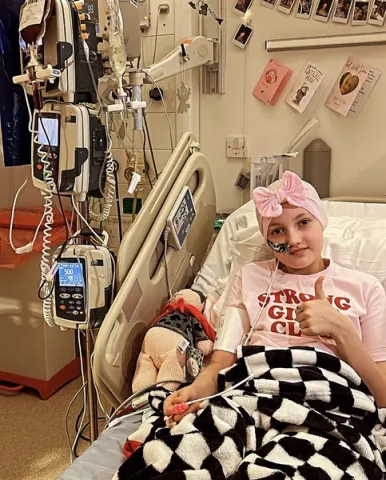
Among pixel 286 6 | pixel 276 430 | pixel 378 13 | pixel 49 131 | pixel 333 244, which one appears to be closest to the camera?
pixel 276 430

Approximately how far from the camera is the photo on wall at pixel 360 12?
2262mm

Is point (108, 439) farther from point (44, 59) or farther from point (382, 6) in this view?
point (382, 6)

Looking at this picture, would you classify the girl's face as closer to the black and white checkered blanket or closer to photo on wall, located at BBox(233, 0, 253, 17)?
the black and white checkered blanket

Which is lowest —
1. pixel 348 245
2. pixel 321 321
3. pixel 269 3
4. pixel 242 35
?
pixel 321 321

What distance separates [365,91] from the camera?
7.58 ft

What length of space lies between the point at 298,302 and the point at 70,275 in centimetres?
64

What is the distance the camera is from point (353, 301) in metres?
1.52

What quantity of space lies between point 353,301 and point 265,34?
55.1 inches

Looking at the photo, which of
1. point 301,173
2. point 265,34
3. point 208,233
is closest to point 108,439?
point 208,233

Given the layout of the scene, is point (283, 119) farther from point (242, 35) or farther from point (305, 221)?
point (305, 221)

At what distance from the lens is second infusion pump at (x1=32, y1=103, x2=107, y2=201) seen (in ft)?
4.91

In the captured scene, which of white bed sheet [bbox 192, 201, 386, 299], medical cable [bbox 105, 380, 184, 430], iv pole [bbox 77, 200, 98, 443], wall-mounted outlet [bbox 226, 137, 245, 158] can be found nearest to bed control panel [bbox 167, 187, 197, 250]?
white bed sheet [bbox 192, 201, 386, 299]

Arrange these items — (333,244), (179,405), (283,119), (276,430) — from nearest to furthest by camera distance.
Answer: (276,430) < (179,405) < (333,244) < (283,119)

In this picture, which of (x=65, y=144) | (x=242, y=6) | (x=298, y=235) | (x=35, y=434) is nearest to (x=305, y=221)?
(x=298, y=235)
